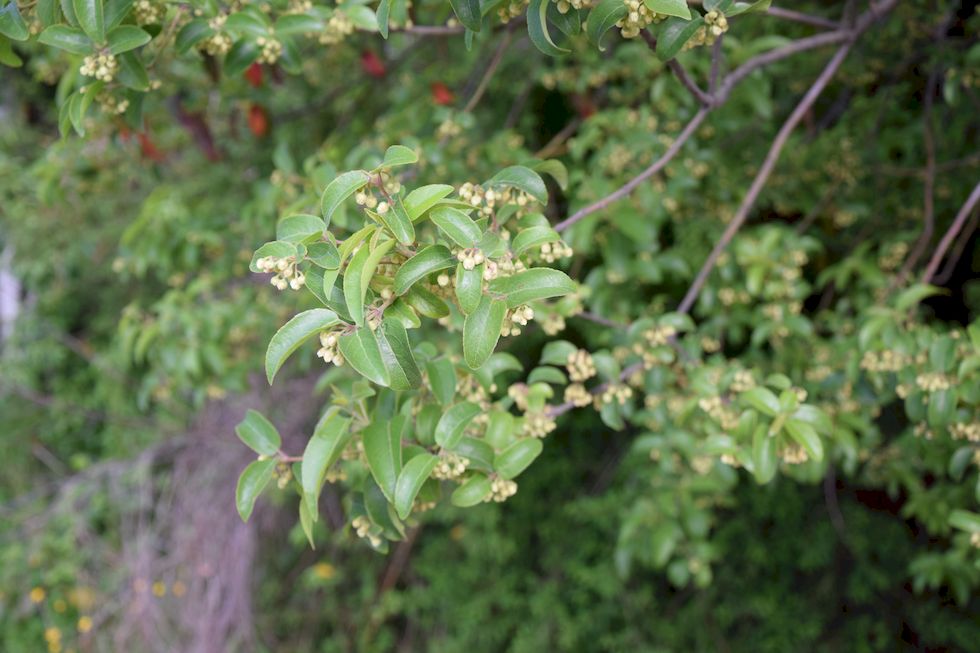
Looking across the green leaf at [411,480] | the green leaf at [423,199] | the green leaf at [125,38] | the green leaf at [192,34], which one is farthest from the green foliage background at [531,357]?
the green leaf at [423,199]

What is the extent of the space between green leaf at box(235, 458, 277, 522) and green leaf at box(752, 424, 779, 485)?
0.67 m

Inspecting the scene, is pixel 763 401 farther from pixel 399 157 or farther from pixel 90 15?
pixel 90 15

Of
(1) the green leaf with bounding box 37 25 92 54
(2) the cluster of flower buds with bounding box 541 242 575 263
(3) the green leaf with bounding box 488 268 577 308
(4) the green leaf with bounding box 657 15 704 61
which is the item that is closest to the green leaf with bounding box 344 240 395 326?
(3) the green leaf with bounding box 488 268 577 308

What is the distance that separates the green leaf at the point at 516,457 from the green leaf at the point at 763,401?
0.35m

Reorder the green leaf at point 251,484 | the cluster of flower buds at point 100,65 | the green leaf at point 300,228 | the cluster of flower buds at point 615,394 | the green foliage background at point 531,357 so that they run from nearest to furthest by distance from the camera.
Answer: the green leaf at point 300,228
the green leaf at point 251,484
the cluster of flower buds at point 100,65
the cluster of flower buds at point 615,394
the green foliage background at point 531,357

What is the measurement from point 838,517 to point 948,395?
4.88ft

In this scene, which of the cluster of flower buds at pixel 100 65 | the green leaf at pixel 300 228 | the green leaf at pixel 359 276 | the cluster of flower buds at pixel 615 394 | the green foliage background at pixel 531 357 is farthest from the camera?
the green foliage background at pixel 531 357

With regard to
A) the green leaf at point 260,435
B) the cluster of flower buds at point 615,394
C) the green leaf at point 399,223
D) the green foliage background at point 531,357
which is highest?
the green leaf at point 399,223

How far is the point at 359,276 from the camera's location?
2.69 ft

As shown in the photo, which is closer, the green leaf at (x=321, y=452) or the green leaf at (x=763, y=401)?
the green leaf at (x=321, y=452)

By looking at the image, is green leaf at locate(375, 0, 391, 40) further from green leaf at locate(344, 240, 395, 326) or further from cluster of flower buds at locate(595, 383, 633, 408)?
cluster of flower buds at locate(595, 383, 633, 408)

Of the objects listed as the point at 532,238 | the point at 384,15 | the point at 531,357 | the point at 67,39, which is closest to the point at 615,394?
the point at 532,238

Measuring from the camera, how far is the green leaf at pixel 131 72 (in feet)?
3.84

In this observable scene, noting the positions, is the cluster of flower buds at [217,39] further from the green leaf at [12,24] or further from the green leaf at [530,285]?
the green leaf at [530,285]
